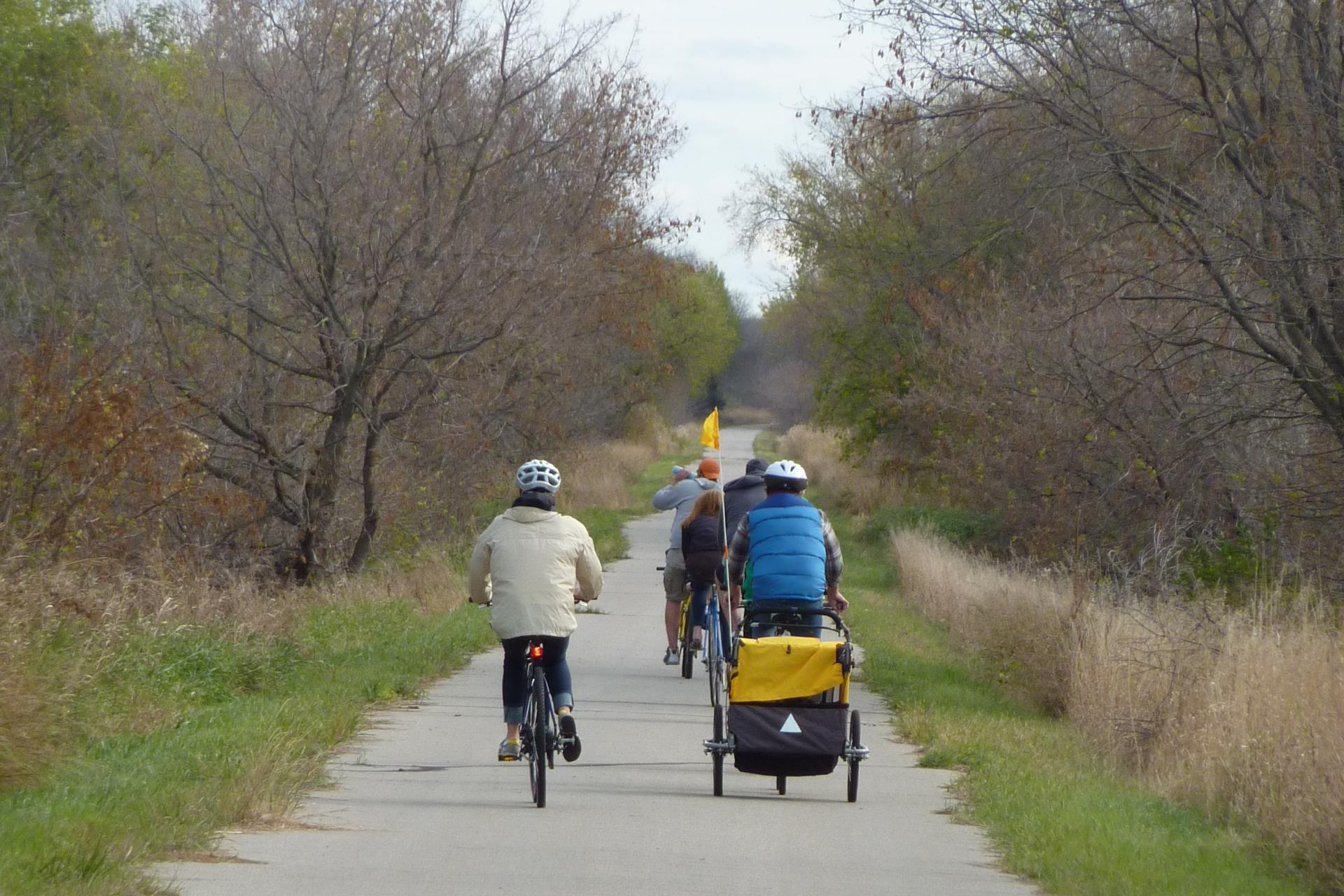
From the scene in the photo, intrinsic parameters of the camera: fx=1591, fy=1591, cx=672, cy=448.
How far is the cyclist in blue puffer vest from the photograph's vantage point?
953cm

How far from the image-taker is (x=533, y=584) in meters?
8.75

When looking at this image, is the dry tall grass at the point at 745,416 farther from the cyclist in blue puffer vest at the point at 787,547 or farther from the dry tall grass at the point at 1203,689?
the cyclist in blue puffer vest at the point at 787,547

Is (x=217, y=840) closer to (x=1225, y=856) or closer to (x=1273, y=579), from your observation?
(x=1225, y=856)

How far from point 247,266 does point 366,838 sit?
1406cm

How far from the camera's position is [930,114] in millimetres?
14398

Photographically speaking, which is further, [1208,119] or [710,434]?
[1208,119]

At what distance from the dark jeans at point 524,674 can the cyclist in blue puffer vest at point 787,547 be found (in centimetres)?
127

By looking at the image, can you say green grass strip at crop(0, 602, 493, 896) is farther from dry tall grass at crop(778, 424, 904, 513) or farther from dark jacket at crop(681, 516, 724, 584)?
dry tall grass at crop(778, 424, 904, 513)

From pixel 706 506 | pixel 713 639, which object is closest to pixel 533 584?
pixel 713 639

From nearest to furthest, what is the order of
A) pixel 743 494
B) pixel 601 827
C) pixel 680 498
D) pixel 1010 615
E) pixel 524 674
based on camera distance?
pixel 601 827 < pixel 524 674 < pixel 743 494 < pixel 680 498 < pixel 1010 615

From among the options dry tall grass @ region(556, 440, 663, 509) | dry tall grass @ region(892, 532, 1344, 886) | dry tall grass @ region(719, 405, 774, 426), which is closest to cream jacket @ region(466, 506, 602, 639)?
dry tall grass @ region(892, 532, 1344, 886)

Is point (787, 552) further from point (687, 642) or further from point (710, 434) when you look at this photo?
point (687, 642)

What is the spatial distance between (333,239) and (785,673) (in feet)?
38.5

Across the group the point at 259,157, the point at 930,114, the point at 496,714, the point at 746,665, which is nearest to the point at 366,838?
the point at 746,665
